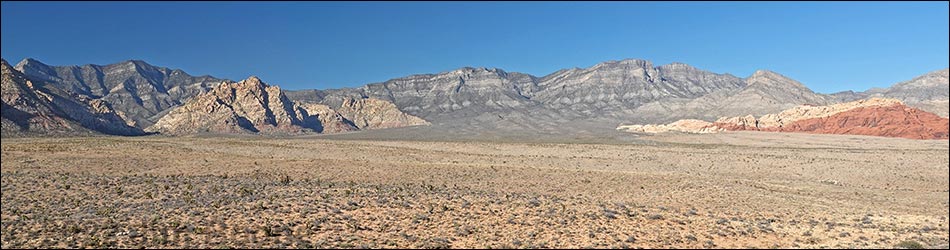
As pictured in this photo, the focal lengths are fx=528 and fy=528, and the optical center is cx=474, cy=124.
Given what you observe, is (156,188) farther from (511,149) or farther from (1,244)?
(511,149)

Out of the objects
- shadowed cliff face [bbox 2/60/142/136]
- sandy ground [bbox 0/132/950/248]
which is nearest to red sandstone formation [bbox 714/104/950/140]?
sandy ground [bbox 0/132/950/248]

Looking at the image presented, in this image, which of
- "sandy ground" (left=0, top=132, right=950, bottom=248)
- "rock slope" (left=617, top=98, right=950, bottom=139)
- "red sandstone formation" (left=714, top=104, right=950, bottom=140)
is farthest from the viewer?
"rock slope" (left=617, top=98, right=950, bottom=139)

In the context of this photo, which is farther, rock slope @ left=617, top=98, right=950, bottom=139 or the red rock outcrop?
rock slope @ left=617, top=98, right=950, bottom=139

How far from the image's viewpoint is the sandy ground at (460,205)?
1661cm

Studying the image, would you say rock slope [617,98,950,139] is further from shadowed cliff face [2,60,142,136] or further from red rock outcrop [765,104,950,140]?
shadowed cliff face [2,60,142,136]

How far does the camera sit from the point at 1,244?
50.0ft

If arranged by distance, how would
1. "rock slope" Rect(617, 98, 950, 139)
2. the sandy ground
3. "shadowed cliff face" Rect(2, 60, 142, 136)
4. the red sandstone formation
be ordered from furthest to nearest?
"rock slope" Rect(617, 98, 950, 139) < the red sandstone formation < "shadowed cliff face" Rect(2, 60, 142, 136) < the sandy ground

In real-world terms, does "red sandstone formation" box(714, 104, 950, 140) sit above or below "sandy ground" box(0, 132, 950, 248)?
above

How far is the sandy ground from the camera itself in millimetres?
16609

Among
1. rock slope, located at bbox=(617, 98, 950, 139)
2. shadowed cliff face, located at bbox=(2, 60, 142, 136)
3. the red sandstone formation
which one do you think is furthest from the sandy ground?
rock slope, located at bbox=(617, 98, 950, 139)

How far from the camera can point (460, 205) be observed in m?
22.6

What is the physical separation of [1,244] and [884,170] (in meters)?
53.7

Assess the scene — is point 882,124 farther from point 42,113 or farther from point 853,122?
point 42,113

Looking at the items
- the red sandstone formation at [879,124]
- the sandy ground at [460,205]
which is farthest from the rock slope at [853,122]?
the sandy ground at [460,205]
